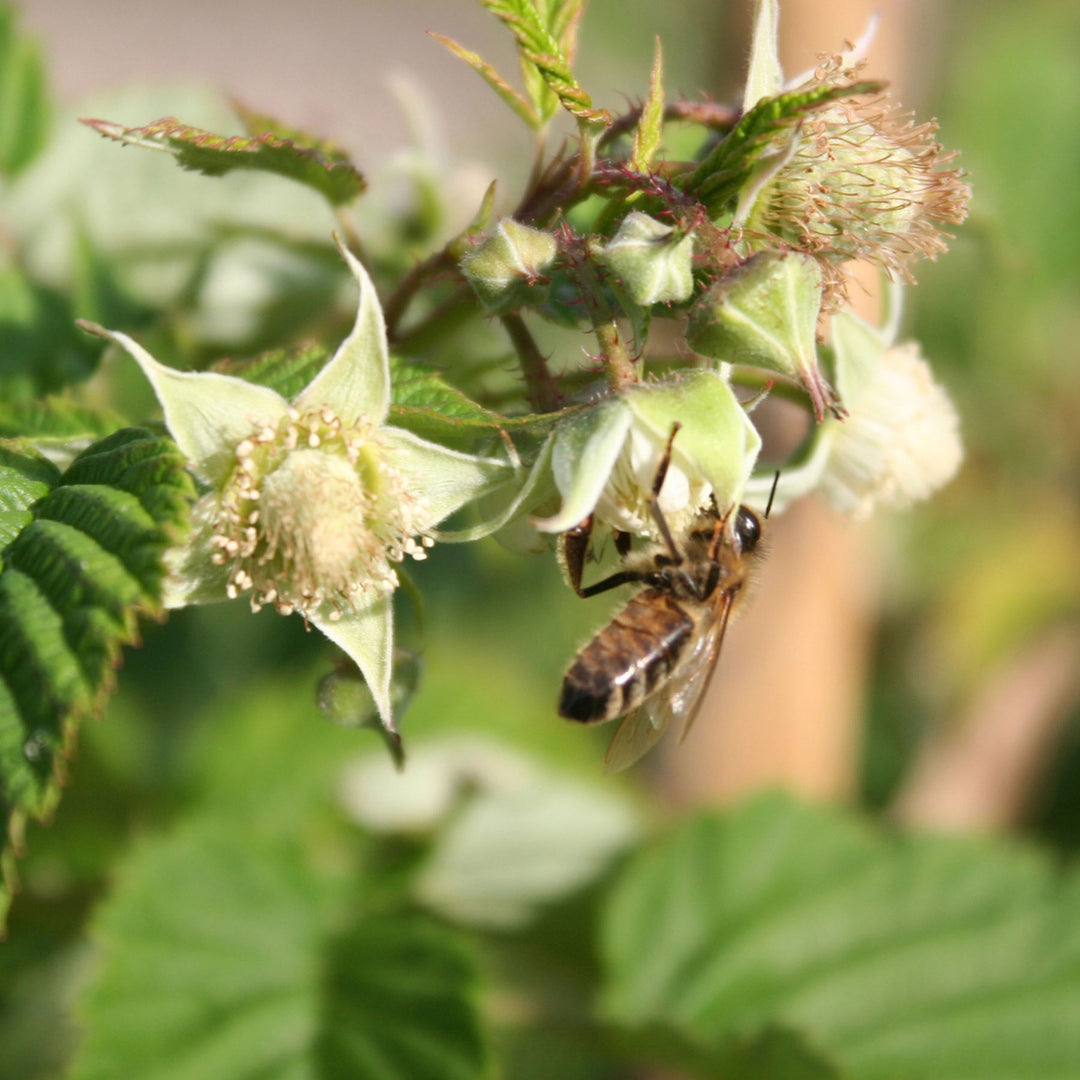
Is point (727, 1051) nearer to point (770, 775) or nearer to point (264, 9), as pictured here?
point (770, 775)

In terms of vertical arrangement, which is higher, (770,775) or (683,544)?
(683,544)

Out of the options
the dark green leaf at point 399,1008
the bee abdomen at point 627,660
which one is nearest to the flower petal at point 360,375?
the bee abdomen at point 627,660

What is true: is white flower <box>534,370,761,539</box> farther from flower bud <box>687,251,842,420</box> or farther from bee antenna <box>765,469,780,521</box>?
bee antenna <box>765,469,780,521</box>

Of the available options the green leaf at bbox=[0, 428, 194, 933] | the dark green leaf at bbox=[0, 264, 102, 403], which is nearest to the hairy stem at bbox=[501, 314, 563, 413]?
the green leaf at bbox=[0, 428, 194, 933]

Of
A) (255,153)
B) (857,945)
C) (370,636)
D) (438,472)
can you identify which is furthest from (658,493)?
(857,945)

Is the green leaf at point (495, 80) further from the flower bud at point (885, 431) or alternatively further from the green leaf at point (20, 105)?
the green leaf at point (20, 105)

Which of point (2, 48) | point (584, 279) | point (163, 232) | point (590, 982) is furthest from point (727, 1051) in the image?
point (2, 48)
